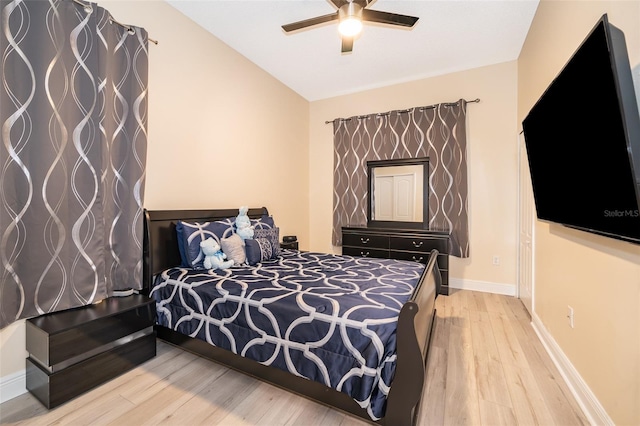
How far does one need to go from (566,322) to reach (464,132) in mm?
2586

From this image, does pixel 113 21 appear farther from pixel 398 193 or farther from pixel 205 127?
pixel 398 193

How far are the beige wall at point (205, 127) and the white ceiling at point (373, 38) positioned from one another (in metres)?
0.24

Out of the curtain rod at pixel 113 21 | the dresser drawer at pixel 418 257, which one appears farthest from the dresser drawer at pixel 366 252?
the curtain rod at pixel 113 21

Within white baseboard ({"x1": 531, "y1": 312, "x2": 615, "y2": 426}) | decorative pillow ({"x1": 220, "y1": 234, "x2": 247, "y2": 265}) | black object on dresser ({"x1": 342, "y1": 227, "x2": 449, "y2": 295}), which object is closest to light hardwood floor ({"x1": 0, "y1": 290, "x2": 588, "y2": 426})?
white baseboard ({"x1": 531, "y1": 312, "x2": 615, "y2": 426})

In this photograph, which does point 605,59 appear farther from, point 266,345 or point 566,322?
point 266,345

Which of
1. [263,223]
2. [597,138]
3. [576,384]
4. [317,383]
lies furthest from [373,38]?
[576,384]

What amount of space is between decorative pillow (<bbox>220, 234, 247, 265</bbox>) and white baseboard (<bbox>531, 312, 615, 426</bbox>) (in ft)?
8.19

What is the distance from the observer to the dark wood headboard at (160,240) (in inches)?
89.8

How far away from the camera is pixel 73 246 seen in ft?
6.10

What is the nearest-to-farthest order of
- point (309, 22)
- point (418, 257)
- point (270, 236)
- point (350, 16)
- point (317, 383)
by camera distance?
point (317, 383) < point (350, 16) < point (309, 22) < point (270, 236) < point (418, 257)

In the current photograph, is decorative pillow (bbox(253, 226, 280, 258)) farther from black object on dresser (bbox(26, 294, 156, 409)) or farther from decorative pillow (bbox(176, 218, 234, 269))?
black object on dresser (bbox(26, 294, 156, 409))

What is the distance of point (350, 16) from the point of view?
2178 mm

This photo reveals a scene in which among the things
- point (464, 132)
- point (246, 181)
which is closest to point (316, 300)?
point (246, 181)

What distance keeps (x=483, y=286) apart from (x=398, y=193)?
170 centimetres
